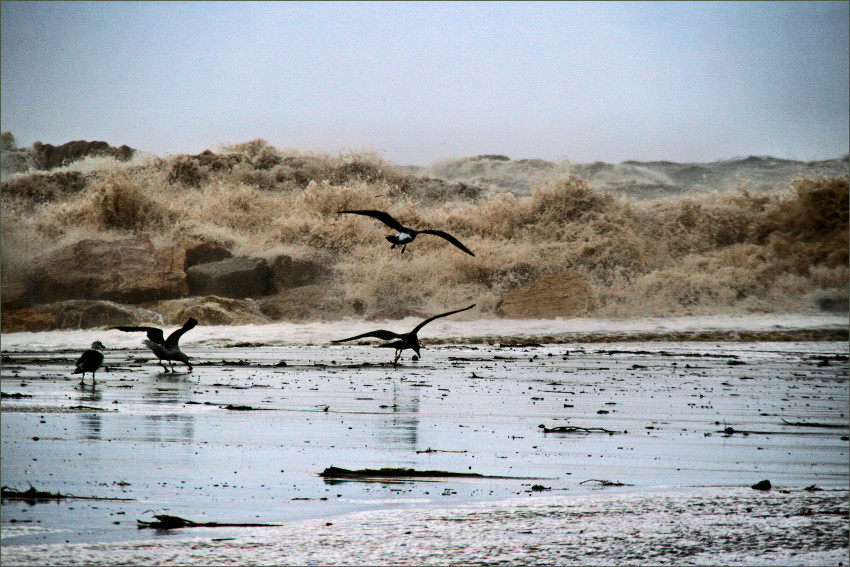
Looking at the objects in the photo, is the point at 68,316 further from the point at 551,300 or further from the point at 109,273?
the point at 551,300

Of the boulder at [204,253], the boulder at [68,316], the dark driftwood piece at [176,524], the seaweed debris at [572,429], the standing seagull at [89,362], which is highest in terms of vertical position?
the boulder at [204,253]

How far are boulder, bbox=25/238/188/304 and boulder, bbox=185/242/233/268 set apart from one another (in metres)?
0.25

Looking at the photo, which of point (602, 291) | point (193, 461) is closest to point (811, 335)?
point (602, 291)

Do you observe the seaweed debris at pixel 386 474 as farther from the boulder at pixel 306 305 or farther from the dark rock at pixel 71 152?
the dark rock at pixel 71 152

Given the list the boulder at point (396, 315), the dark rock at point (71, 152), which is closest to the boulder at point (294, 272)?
the boulder at point (396, 315)

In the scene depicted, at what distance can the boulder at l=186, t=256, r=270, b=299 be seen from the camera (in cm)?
2362

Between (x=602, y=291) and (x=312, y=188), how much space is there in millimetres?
12072

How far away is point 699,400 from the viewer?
8203 mm

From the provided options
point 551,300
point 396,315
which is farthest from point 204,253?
point 551,300

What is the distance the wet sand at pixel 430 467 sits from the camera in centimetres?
341

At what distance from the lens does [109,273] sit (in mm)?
24031

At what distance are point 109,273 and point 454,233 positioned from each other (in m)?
11.1

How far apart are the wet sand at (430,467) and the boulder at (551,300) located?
36.0 ft

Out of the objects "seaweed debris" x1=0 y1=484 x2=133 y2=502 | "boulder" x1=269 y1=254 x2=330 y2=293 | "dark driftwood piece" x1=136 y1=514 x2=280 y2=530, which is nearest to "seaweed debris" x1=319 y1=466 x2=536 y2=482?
"dark driftwood piece" x1=136 y1=514 x2=280 y2=530
